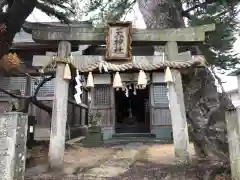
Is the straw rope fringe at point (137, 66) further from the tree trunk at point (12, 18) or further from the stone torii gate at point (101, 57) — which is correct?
the tree trunk at point (12, 18)

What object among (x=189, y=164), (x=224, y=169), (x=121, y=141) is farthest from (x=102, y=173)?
(x=121, y=141)

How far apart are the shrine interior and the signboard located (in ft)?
39.9

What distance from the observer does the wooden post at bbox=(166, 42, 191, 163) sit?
6.79 metres

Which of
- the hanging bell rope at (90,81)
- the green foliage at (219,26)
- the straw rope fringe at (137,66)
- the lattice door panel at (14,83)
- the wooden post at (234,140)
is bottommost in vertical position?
the wooden post at (234,140)

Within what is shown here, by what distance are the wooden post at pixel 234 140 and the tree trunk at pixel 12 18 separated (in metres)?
5.90

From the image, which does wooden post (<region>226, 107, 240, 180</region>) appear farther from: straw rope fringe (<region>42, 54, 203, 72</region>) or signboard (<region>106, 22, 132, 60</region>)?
signboard (<region>106, 22, 132, 60</region>)

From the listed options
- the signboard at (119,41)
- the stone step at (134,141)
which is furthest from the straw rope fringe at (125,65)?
the stone step at (134,141)

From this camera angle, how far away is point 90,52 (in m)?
13.8

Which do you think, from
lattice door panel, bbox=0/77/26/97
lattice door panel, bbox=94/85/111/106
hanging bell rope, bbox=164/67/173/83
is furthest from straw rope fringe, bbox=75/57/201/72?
lattice door panel, bbox=94/85/111/106

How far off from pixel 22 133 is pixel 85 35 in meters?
3.44

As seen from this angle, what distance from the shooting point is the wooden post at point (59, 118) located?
6.61m

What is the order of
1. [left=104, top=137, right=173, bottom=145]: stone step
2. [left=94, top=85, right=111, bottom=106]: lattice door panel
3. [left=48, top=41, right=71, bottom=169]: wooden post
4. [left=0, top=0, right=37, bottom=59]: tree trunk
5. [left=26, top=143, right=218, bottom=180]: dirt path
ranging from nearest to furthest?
[left=26, top=143, right=218, bottom=180]: dirt path, [left=48, top=41, right=71, bottom=169]: wooden post, [left=0, top=0, right=37, bottom=59]: tree trunk, [left=104, top=137, right=173, bottom=145]: stone step, [left=94, top=85, right=111, bottom=106]: lattice door panel

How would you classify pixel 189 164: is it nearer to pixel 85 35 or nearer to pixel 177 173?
pixel 177 173

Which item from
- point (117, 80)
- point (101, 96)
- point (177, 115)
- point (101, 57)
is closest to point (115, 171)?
point (177, 115)
